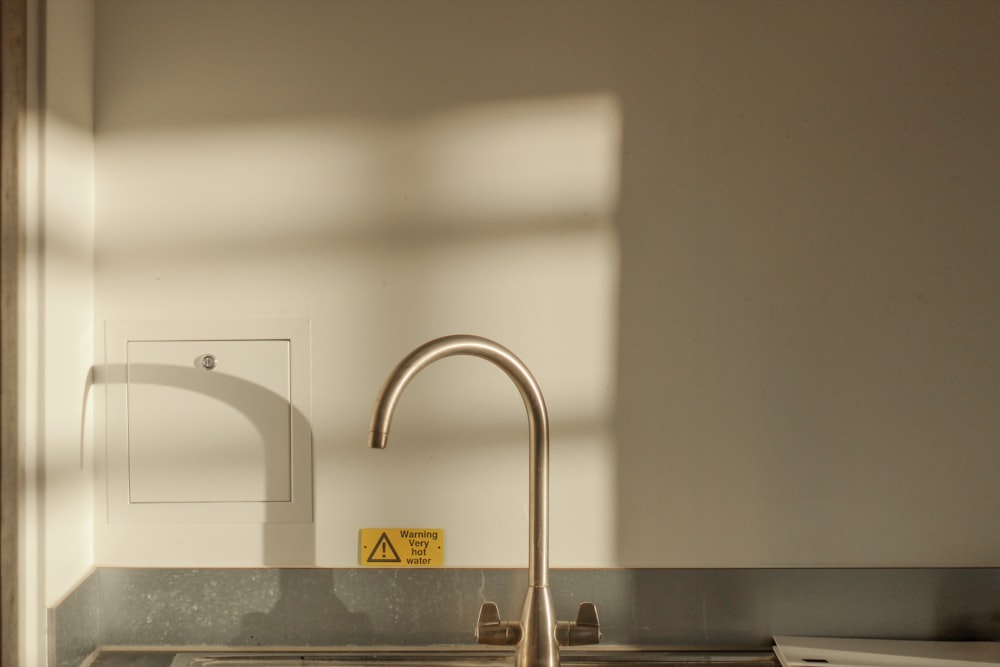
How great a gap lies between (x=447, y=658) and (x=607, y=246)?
0.60 meters

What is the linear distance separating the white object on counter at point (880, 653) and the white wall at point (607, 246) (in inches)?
4.2

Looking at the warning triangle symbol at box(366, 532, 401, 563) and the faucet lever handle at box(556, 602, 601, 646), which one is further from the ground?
the warning triangle symbol at box(366, 532, 401, 563)

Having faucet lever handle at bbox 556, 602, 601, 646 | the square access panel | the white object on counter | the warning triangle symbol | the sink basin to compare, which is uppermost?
the square access panel

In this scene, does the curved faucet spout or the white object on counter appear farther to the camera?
the white object on counter

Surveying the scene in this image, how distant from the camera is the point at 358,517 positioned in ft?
3.63

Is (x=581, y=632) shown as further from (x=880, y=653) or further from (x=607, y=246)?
(x=607, y=246)

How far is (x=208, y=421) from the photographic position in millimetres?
1099

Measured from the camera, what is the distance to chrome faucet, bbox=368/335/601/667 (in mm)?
939

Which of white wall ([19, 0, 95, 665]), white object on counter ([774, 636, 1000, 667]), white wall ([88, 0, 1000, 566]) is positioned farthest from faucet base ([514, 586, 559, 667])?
white wall ([19, 0, 95, 665])

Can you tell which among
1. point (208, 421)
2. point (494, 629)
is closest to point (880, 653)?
point (494, 629)

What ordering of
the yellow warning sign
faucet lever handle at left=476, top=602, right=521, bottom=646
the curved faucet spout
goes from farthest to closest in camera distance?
1. the yellow warning sign
2. faucet lever handle at left=476, top=602, right=521, bottom=646
3. the curved faucet spout

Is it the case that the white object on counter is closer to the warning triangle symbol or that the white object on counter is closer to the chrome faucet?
the chrome faucet

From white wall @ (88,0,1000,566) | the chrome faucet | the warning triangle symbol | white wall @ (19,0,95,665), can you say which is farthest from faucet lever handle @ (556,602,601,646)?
white wall @ (19,0,95,665)

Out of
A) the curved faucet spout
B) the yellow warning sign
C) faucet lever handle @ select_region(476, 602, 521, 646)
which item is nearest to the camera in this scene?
the curved faucet spout
